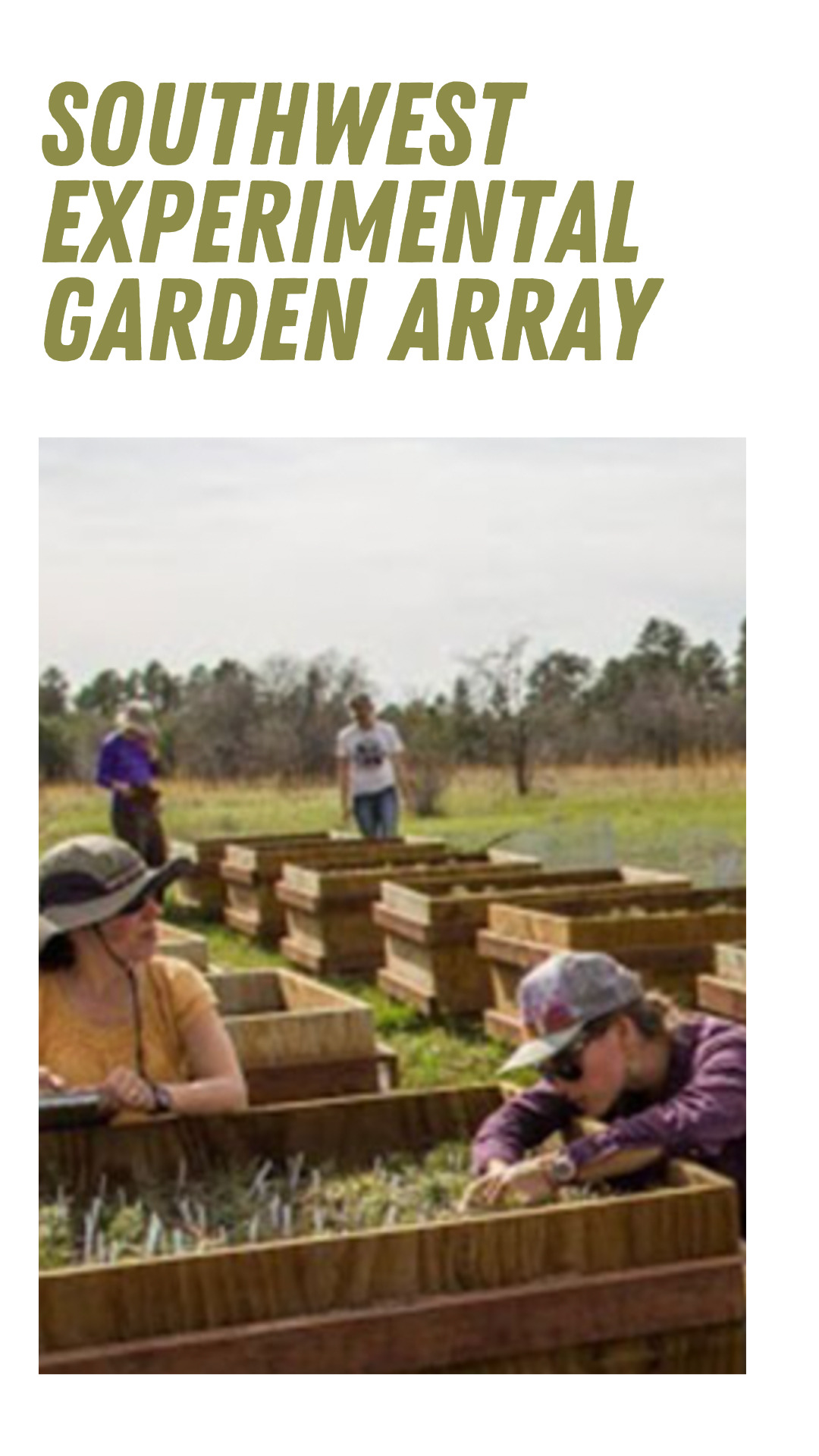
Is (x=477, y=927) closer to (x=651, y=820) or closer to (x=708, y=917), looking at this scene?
(x=708, y=917)

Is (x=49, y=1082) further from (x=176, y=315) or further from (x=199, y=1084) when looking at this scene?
(x=176, y=315)

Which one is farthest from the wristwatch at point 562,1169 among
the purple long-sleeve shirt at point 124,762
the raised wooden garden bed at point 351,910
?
the purple long-sleeve shirt at point 124,762

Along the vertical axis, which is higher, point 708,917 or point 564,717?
point 564,717

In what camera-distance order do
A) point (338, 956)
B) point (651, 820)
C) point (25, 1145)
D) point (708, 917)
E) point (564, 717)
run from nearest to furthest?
1. point (25, 1145)
2. point (708, 917)
3. point (338, 956)
4. point (651, 820)
5. point (564, 717)

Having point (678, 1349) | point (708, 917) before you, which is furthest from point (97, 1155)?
point (708, 917)

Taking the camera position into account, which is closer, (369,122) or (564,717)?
(369,122)

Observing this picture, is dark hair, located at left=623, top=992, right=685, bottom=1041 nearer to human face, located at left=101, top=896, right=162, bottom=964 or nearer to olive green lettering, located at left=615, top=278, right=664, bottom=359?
human face, located at left=101, top=896, right=162, bottom=964

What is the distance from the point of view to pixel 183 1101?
14.3 ft

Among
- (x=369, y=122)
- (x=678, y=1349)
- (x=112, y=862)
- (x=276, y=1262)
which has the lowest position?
(x=678, y=1349)

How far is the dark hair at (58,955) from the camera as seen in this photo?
445 centimetres

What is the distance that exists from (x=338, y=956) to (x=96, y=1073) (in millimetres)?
5877

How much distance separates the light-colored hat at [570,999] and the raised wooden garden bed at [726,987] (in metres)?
2.86

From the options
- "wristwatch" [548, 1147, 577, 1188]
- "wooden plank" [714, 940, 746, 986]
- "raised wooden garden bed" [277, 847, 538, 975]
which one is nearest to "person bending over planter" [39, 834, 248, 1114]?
"wristwatch" [548, 1147, 577, 1188]

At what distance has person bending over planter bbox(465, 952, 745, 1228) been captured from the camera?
3982mm
